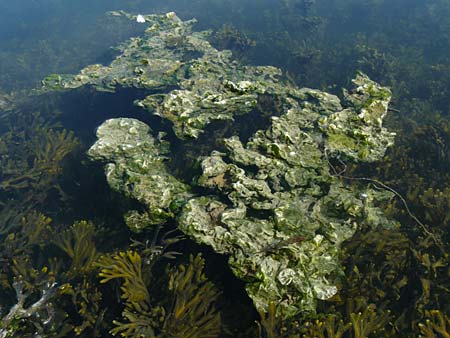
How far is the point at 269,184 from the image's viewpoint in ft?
12.8

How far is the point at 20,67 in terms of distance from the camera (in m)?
16.7

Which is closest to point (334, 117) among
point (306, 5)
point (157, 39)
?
point (157, 39)

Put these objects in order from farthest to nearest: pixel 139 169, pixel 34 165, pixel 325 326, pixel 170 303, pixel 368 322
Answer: pixel 34 165 < pixel 139 169 < pixel 170 303 < pixel 368 322 < pixel 325 326

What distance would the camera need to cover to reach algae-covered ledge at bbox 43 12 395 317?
3.02 meters

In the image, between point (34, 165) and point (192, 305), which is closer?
point (192, 305)

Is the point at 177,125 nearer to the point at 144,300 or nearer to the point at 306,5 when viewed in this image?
the point at 144,300

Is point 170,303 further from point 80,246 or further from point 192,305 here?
point 80,246

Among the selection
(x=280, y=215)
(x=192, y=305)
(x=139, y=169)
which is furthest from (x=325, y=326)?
(x=139, y=169)

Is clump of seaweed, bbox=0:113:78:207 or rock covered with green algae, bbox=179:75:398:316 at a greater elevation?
rock covered with green algae, bbox=179:75:398:316

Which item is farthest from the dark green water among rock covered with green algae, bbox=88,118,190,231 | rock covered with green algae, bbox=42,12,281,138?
rock covered with green algae, bbox=42,12,281,138

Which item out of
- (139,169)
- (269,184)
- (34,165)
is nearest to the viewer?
(269,184)

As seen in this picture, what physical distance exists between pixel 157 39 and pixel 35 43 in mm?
14412

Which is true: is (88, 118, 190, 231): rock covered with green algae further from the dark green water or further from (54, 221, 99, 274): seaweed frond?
(54, 221, 99, 274): seaweed frond

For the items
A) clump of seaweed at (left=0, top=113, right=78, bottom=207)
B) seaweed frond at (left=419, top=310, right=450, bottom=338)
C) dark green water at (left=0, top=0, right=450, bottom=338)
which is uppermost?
seaweed frond at (left=419, top=310, right=450, bottom=338)
